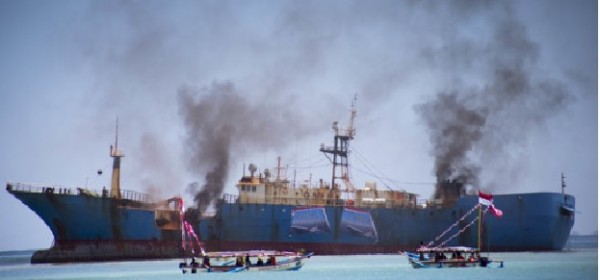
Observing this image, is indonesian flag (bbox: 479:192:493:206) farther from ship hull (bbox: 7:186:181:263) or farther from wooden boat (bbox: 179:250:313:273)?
ship hull (bbox: 7:186:181:263)

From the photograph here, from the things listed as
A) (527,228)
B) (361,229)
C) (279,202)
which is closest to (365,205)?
(361,229)

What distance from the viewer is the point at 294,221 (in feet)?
196

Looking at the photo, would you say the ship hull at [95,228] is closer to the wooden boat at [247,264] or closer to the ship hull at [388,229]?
the ship hull at [388,229]

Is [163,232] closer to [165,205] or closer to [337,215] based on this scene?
[165,205]

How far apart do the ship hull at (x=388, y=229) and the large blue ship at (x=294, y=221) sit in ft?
0.24

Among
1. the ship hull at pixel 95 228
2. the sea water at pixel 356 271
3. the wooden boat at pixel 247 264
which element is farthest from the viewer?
the ship hull at pixel 95 228

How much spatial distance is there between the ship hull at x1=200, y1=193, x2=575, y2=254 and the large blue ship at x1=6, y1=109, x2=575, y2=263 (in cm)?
7

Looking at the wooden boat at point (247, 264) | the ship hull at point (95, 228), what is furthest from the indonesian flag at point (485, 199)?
the ship hull at point (95, 228)

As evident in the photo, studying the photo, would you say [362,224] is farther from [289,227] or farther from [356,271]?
[356,271]

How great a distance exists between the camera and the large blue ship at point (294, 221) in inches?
2245

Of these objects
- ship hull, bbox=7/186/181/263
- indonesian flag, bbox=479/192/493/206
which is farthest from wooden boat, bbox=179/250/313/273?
ship hull, bbox=7/186/181/263

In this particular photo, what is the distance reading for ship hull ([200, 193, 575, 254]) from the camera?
190ft

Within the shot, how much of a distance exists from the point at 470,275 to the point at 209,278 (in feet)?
42.1

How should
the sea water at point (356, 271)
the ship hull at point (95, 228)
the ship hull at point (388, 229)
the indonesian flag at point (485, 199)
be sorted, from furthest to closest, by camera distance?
the ship hull at point (388, 229) → the ship hull at point (95, 228) → the indonesian flag at point (485, 199) → the sea water at point (356, 271)
